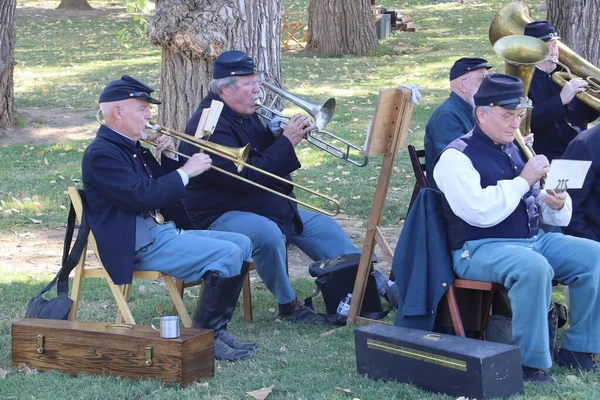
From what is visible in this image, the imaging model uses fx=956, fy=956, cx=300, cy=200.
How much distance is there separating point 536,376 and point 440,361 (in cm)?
51

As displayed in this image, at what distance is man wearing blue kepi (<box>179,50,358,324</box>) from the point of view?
5266 millimetres

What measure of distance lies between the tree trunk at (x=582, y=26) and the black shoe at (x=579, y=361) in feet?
17.1

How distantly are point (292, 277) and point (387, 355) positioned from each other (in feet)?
7.42

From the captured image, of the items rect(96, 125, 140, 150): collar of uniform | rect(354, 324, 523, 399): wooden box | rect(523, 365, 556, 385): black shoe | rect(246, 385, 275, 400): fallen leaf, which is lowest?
rect(246, 385, 275, 400): fallen leaf

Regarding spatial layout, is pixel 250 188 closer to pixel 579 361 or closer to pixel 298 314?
pixel 298 314

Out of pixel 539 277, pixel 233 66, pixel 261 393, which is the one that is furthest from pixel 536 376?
pixel 233 66

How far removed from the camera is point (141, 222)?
4758mm

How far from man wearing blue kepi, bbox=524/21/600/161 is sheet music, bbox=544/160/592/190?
1765 millimetres

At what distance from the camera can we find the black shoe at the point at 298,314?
541 centimetres

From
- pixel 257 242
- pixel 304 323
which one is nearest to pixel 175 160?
pixel 257 242

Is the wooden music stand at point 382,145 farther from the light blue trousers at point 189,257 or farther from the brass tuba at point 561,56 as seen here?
the brass tuba at point 561,56

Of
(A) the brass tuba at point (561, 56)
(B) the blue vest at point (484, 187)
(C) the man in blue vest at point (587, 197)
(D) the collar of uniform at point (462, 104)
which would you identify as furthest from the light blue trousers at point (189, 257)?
(A) the brass tuba at point (561, 56)

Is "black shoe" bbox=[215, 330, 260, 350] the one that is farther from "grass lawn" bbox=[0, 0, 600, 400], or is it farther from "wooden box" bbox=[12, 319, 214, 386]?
"wooden box" bbox=[12, 319, 214, 386]

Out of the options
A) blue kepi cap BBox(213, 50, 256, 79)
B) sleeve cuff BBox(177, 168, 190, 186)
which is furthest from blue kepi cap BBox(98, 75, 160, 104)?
blue kepi cap BBox(213, 50, 256, 79)
